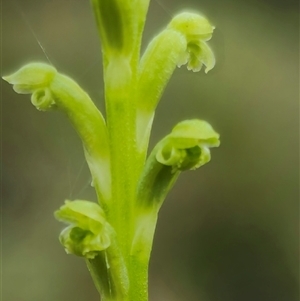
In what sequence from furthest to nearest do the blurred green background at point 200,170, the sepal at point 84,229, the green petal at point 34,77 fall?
the blurred green background at point 200,170 < the green petal at point 34,77 < the sepal at point 84,229

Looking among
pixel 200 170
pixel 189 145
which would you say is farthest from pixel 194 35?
pixel 200 170

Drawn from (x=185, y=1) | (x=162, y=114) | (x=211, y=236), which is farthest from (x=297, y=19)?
(x=211, y=236)

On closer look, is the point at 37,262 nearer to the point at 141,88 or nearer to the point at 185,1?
the point at 185,1

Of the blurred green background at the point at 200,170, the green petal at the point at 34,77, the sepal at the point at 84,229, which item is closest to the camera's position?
the sepal at the point at 84,229

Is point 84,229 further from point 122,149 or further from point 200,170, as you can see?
point 200,170

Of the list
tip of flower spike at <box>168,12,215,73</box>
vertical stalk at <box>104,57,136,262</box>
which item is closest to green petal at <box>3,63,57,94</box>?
vertical stalk at <box>104,57,136,262</box>

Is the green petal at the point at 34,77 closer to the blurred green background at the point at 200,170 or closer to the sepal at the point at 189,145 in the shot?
the sepal at the point at 189,145

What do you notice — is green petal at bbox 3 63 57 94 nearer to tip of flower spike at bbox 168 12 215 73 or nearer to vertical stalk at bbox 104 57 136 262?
vertical stalk at bbox 104 57 136 262

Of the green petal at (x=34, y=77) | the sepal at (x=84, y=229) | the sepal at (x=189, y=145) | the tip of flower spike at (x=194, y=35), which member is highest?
the tip of flower spike at (x=194, y=35)

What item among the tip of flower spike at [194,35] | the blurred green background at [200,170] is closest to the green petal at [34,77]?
the tip of flower spike at [194,35]
